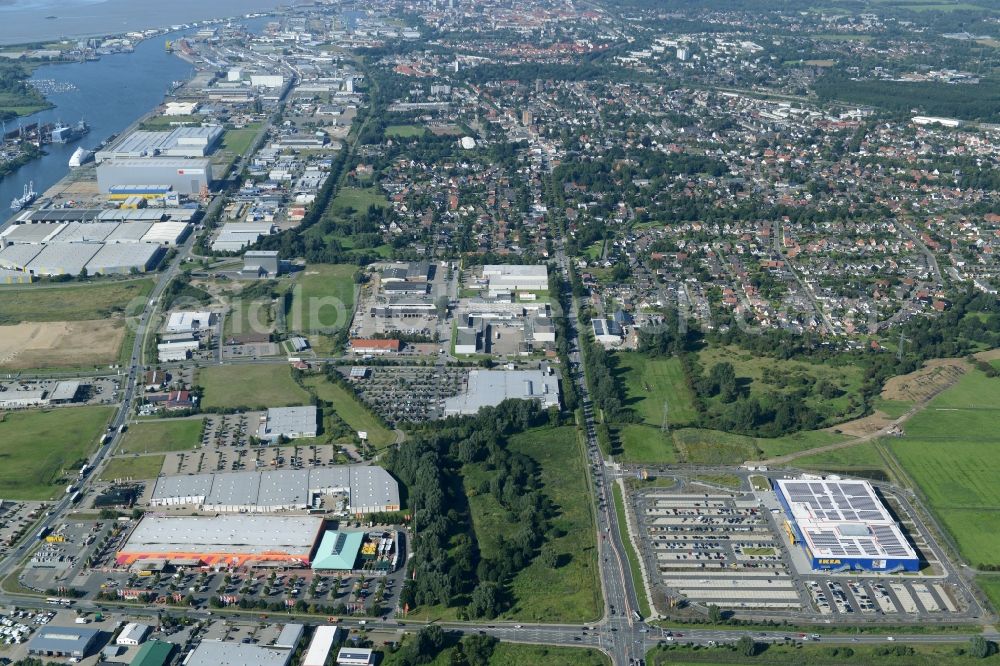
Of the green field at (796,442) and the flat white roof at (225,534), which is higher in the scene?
the flat white roof at (225,534)

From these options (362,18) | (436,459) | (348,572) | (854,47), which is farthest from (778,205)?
(362,18)

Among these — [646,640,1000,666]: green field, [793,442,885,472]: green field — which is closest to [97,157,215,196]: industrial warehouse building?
[793,442,885,472]: green field

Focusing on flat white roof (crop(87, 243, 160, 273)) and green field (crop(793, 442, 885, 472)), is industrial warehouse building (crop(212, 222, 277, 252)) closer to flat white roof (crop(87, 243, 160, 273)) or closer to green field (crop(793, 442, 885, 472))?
flat white roof (crop(87, 243, 160, 273))

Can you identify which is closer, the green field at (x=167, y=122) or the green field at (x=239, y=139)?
the green field at (x=239, y=139)

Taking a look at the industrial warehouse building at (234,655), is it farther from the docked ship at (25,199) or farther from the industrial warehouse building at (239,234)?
the docked ship at (25,199)

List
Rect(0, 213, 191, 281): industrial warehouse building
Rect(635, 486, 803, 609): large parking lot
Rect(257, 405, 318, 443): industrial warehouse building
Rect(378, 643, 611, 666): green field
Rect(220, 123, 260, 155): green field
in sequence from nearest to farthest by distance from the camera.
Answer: Rect(378, 643, 611, 666): green field → Rect(635, 486, 803, 609): large parking lot → Rect(257, 405, 318, 443): industrial warehouse building → Rect(0, 213, 191, 281): industrial warehouse building → Rect(220, 123, 260, 155): green field

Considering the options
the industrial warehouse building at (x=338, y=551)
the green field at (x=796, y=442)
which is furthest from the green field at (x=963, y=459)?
the industrial warehouse building at (x=338, y=551)

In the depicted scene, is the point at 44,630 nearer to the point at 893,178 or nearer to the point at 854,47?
the point at 893,178
